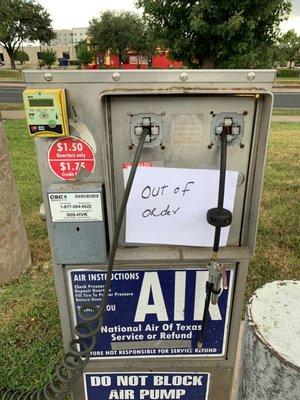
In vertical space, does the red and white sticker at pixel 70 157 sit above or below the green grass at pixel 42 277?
above

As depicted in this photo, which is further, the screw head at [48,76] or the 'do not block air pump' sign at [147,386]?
the 'do not block air pump' sign at [147,386]

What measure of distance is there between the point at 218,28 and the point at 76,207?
29.3 feet

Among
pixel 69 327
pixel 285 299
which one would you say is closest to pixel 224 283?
pixel 285 299

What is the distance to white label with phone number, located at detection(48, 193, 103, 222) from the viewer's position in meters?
1.23

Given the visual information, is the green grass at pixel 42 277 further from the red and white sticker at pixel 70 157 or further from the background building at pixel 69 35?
Answer: the background building at pixel 69 35

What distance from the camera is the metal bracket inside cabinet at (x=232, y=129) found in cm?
119

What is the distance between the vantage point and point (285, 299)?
1.27 metres

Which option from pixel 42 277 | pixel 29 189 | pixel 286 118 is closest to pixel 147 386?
pixel 42 277

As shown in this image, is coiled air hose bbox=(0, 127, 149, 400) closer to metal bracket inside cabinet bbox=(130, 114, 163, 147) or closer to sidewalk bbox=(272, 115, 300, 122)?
metal bracket inside cabinet bbox=(130, 114, 163, 147)

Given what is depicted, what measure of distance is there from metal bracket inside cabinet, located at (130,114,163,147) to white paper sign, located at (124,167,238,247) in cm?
9

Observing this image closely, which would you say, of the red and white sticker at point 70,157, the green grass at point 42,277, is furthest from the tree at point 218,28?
the red and white sticker at point 70,157

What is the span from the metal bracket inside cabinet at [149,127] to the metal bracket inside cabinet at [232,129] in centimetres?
17

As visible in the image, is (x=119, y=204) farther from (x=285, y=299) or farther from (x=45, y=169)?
(x=285, y=299)

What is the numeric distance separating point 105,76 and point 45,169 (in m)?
0.36
